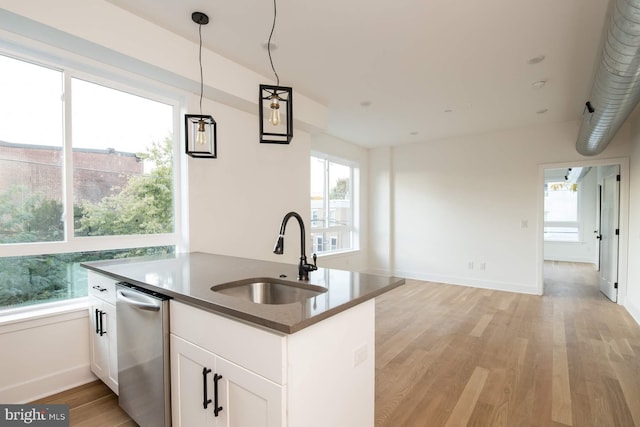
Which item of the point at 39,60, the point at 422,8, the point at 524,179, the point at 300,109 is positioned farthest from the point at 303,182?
the point at 524,179

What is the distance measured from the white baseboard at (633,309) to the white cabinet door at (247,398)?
4.69 metres

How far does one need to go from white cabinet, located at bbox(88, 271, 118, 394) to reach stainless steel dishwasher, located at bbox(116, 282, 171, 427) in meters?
0.19

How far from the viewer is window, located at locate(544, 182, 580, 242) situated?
8.71 m

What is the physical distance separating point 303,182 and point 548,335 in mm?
3384

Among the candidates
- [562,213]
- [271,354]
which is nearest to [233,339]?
[271,354]

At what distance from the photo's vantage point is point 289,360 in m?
1.13

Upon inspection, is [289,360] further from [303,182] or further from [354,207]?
[354,207]

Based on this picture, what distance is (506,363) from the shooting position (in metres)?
2.73

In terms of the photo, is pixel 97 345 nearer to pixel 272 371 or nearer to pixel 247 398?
pixel 247 398

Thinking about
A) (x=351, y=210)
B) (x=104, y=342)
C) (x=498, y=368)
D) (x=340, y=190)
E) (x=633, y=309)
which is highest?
(x=340, y=190)

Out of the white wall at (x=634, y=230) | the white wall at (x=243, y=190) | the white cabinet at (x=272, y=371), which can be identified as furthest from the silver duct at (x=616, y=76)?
the white wall at (x=243, y=190)

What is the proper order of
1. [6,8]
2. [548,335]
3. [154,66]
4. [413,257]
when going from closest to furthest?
[6,8] < [154,66] < [548,335] < [413,257]

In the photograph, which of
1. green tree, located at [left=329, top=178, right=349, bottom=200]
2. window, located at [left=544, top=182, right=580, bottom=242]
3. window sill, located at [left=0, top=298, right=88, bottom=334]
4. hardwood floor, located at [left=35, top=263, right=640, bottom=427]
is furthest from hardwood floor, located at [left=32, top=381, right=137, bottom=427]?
window, located at [left=544, top=182, right=580, bottom=242]

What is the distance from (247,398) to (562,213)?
10.7m
